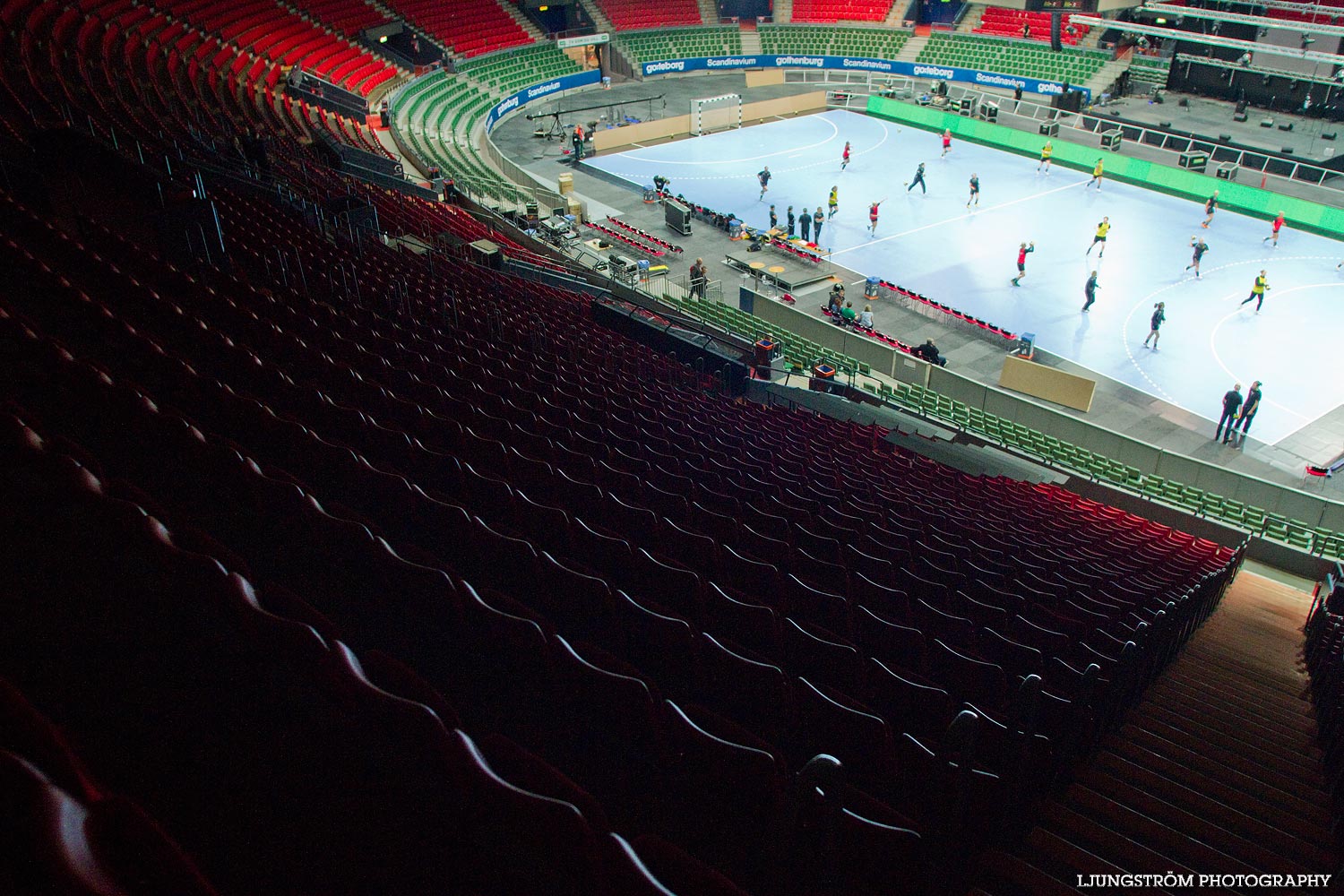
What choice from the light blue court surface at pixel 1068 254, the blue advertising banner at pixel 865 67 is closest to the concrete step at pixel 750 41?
the blue advertising banner at pixel 865 67

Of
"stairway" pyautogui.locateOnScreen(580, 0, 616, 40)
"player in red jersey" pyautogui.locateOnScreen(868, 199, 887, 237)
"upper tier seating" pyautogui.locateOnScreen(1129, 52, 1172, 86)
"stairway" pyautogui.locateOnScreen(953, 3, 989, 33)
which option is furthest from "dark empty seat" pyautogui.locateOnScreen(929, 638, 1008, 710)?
"stairway" pyautogui.locateOnScreen(953, 3, 989, 33)

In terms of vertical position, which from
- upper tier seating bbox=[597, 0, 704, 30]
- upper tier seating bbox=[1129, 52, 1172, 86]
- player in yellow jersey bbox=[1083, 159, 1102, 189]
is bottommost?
player in yellow jersey bbox=[1083, 159, 1102, 189]

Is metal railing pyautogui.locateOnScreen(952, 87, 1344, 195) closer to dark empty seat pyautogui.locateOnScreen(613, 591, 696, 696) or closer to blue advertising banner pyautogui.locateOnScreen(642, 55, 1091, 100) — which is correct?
blue advertising banner pyautogui.locateOnScreen(642, 55, 1091, 100)

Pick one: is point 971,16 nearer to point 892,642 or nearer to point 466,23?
point 466,23

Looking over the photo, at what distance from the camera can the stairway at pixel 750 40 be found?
4797 cm

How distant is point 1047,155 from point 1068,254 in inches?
347

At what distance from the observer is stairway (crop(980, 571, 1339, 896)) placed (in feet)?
13.6

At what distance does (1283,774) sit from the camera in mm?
6066

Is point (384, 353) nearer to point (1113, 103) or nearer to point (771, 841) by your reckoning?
point (771, 841)

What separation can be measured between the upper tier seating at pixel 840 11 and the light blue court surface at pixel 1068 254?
1379 centimetres

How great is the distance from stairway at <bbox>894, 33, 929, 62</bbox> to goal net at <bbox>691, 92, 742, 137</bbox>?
1236 cm

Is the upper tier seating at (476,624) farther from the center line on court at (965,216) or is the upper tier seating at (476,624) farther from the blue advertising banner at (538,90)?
the blue advertising banner at (538,90)

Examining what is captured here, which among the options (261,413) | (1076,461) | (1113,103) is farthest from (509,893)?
(1113,103)

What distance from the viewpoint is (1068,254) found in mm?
26062
